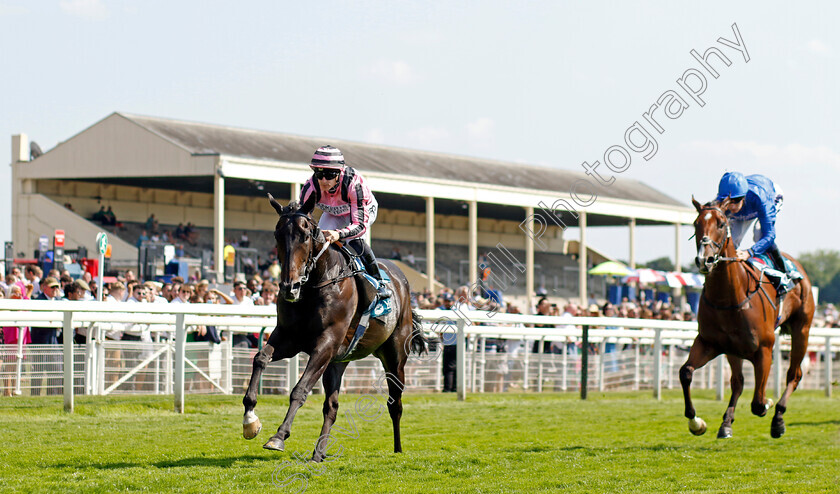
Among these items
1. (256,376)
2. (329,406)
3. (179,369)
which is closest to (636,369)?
(179,369)

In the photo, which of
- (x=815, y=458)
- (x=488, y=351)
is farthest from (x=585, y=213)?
(x=815, y=458)

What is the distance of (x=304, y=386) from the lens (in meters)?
5.94

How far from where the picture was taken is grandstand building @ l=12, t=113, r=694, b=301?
2800cm

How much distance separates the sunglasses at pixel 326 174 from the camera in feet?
21.3

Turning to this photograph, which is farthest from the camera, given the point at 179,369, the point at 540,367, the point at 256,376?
the point at 540,367

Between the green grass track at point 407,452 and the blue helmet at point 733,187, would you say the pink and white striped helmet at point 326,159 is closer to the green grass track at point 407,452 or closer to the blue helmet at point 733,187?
the green grass track at point 407,452

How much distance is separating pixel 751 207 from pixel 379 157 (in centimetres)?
2645

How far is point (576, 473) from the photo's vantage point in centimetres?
633

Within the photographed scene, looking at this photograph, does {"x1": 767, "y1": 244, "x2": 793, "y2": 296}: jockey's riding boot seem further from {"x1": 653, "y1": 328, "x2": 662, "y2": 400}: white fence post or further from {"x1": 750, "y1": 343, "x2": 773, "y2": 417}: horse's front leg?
{"x1": 653, "y1": 328, "x2": 662, "y2": 400}: white fence post

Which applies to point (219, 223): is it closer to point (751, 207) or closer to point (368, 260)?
point (751, 207)

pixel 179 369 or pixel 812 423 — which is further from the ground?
pixel 179 369

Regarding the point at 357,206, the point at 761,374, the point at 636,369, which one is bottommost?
the point at 636,369

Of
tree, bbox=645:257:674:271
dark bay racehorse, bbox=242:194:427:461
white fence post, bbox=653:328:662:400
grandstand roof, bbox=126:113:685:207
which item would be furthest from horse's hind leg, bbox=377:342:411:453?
tree, bbox=645:257:674:271

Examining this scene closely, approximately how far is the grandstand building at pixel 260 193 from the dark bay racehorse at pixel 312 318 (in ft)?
50.9
